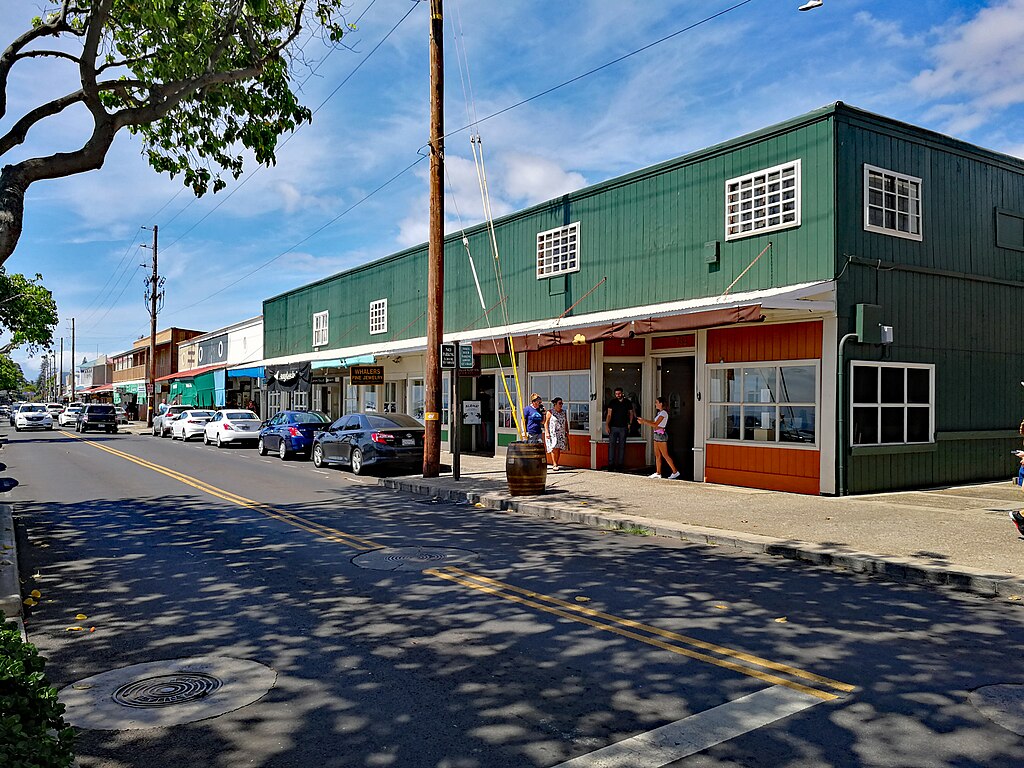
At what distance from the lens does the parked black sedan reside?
1822 centimetres

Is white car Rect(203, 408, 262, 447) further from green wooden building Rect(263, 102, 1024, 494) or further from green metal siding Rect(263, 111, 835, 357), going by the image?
green wooden building Rect(263, 102, 1024, 494)

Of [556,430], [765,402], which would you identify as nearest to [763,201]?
[765,402]

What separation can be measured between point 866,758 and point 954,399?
42.8ft

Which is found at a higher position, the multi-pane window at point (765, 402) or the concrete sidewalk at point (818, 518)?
the multi-pane window at point (765, 402)

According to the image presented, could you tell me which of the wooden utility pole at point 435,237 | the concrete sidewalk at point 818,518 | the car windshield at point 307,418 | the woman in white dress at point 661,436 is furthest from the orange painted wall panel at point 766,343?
the car windshield at point 307,418

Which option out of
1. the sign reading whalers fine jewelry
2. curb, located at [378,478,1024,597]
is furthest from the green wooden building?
the sign reading whalers fine jewelry

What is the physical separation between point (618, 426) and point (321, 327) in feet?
70.1

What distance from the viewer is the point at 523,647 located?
5.54 meters

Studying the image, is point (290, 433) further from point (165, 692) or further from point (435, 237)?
point (165, 692)

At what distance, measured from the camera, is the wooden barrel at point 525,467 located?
539 inches

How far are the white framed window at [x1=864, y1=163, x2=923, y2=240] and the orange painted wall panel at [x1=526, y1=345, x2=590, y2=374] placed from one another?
6768 mm

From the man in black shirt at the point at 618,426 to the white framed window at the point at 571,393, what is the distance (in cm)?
94

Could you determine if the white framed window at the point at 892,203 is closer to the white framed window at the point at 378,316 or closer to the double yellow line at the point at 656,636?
the double yellow line at the point at 656,636

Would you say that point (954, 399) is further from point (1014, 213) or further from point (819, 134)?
point (819, 134)
